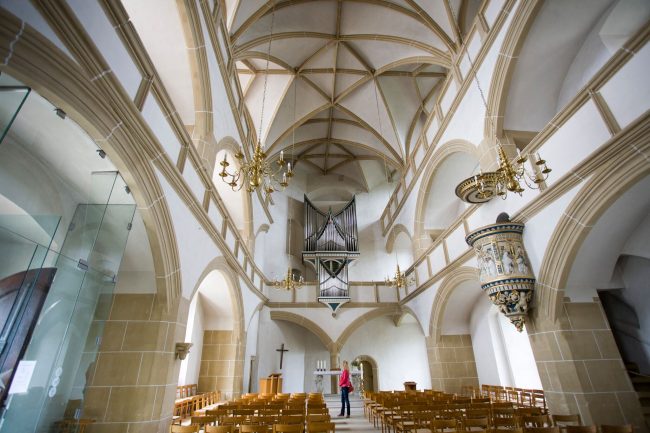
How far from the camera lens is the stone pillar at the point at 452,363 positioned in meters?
9.48

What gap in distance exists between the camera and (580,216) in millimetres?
4668

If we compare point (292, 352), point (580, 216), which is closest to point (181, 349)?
point (580, 216)

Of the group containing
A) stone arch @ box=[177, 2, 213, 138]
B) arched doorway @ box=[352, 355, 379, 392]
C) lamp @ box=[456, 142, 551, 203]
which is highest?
stone arch @ box=[177, 2, 213, 138]

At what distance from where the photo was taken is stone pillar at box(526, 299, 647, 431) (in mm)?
4625

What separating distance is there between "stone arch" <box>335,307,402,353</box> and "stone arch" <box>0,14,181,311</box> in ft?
28.9

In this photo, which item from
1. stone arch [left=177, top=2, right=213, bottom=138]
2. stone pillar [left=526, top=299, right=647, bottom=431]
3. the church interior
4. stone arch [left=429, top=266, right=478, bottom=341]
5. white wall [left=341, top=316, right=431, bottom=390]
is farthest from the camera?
white wall [left=341, top=316, right=431, bottom=390]

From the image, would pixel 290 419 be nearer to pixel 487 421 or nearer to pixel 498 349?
pixel 487 421

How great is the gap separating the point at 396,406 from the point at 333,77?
10719mm

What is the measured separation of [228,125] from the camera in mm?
7980

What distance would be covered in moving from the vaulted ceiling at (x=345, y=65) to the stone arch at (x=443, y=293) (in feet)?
18.9

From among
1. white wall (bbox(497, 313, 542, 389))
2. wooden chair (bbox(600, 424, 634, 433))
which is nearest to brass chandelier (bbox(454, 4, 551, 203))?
wooden chair (bbox(600, 424, 634, 433))

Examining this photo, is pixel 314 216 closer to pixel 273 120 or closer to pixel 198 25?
A: pixel 273 120

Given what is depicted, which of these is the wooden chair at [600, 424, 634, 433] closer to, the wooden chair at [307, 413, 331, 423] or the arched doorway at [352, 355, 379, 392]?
the wooden chair at [307, 413, 331, 423]

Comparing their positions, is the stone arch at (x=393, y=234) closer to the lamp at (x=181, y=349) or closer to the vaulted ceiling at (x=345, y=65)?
the vaulted ceiling at (x=345, y=65)
